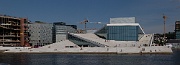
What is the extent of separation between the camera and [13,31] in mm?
145000

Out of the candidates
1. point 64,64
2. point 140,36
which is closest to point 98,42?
point 140,36

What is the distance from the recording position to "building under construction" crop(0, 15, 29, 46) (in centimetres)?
13975

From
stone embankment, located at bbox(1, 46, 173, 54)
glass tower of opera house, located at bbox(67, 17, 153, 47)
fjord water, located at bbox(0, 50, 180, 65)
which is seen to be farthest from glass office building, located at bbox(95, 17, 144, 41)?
fjord water, located at bbox(0, 50, 180, 65)

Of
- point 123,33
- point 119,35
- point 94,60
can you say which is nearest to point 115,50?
point 119,35

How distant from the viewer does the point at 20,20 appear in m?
147

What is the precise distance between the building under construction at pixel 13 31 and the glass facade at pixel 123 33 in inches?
Answer: 1542

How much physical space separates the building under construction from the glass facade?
39168 mm

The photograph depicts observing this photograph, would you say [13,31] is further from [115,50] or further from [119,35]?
[115,50]

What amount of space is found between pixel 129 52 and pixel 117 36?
30.3 meters

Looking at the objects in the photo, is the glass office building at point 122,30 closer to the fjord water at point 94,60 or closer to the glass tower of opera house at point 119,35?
the glass tower of opera house at point 119,35

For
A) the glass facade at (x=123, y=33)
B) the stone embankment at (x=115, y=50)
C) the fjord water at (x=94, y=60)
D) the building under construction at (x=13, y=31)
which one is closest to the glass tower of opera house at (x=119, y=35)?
the glass facade at (x=123, y=33)

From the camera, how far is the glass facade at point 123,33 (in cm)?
13038

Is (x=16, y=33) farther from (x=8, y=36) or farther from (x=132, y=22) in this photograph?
(x=132, y=22)

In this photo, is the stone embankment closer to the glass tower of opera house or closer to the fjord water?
the glass tower of opera house
